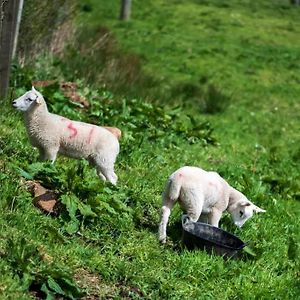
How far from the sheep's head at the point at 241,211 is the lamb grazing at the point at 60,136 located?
1238 mm

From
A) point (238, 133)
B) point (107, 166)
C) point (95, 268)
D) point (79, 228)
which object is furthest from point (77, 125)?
point (238, 133)

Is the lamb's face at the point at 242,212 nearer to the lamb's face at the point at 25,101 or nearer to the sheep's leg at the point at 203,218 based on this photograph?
the sheep's leg at the point at 203,218

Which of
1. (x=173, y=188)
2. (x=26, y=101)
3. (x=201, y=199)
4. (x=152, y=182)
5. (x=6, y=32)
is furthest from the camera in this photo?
(x=6, y=32)

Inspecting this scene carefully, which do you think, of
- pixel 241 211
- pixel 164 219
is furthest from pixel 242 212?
pixel 164 219

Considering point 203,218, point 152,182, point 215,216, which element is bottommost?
point 152,182

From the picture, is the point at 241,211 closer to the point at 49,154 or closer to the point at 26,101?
the point at 49,154

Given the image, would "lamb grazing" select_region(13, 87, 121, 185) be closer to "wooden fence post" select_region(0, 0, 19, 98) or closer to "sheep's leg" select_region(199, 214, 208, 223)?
"sheep's leg" select_region(199, 214, 208, 223)

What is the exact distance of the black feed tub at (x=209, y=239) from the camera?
21.2 ft

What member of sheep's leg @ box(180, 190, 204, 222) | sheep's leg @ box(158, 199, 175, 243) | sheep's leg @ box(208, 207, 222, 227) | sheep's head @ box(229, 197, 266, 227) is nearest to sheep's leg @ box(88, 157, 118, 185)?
sheep's leg @ box(158, 199, 175, 243)

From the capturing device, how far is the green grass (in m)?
5.75

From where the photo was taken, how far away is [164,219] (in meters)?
6.59

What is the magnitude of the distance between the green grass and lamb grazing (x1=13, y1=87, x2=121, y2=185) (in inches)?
7.3

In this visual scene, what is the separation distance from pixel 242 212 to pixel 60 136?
181 centimetres

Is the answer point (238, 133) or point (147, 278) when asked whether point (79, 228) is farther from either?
point (238, 133)
